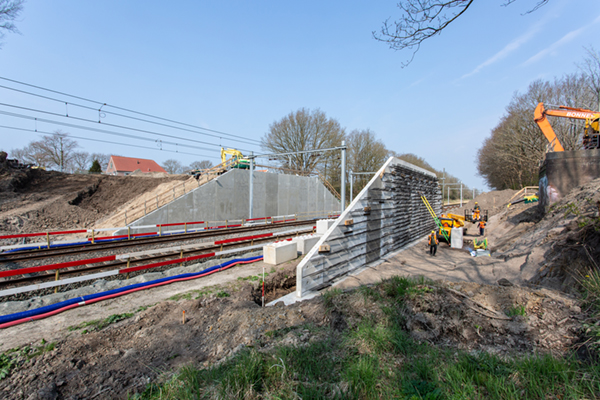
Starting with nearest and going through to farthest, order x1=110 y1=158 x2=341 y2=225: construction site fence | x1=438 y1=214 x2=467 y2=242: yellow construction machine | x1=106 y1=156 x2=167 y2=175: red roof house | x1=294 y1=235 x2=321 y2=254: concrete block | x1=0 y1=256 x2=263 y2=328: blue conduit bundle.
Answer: x1=0 y1=256 x2=263 y2=328: blue conduit bundle → x1=294 y1=235 x2=321 y2=254: concrete block → x1=438 y1=214 x2=467 y2=242: yellow construction machine → x1=110 y1=158 x2=341 y2=225: construction site fence → x1=106 y1=156 x2=167 y2=175: red roof house

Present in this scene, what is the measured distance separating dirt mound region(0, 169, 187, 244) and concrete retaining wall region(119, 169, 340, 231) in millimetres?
6869

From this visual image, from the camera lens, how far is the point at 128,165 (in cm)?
6138

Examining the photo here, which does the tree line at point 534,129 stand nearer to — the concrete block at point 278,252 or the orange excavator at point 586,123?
the orange excavator at point 586,123

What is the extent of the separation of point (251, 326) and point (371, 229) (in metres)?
6.21

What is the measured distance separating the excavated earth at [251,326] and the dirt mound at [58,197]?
17.8m

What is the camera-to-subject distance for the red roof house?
195ft

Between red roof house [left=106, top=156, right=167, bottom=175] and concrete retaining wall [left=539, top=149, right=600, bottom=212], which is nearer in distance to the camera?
concrete retaining wall [left=539, top=149, right=600, bottom=212]

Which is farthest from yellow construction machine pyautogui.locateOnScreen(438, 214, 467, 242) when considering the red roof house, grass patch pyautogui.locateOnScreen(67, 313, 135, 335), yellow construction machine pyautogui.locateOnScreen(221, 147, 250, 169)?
the red roof house

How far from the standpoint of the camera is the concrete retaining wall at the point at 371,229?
6953 mm

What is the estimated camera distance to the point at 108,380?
3250mm

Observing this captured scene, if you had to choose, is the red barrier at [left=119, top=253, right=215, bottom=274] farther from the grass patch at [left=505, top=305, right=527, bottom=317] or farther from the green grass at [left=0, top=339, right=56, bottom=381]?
the grass patch at [left=505, top=305, right=527, bottom=317]

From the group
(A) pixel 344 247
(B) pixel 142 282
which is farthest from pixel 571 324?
(B) pixel 142 282

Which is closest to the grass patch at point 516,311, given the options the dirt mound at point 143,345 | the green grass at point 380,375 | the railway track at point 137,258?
the green grass at point 380,375

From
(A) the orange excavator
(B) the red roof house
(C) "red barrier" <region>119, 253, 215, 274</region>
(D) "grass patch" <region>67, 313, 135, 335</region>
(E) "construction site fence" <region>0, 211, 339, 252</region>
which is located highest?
(B) the red roof house
